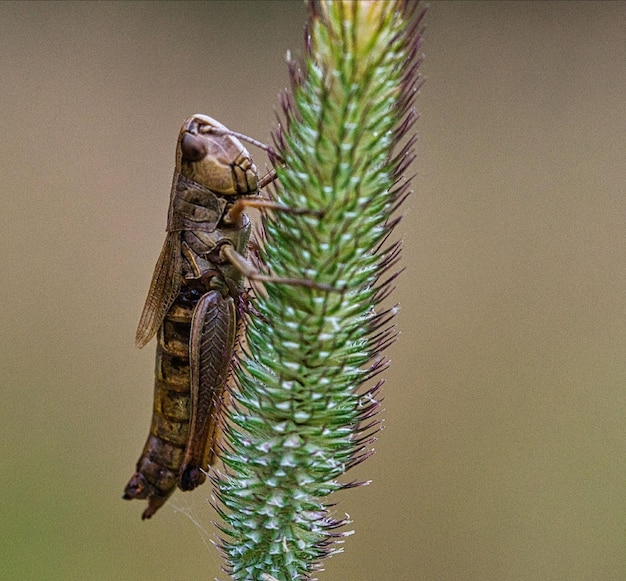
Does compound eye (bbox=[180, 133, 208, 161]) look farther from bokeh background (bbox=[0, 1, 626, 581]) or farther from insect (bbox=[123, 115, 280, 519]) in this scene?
bokeh background (bbox=[0, 1, 626, 581])

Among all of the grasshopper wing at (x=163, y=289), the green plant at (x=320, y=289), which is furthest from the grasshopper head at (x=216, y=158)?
the green plant at (x=320, y=289)

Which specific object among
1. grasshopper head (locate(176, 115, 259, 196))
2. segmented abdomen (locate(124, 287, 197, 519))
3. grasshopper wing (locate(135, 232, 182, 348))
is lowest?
segmented abdomen (locate(124, 287, 197, 519))

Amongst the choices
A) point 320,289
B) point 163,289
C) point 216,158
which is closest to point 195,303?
point 163,289

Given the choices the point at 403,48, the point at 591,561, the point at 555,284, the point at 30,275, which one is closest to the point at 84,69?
A: the point at 30,275

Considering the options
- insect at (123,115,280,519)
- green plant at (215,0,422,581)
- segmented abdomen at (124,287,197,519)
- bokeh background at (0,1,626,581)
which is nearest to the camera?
green plant at (215,0,422,581)

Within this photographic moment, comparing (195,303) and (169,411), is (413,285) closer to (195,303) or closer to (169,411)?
(195,303)

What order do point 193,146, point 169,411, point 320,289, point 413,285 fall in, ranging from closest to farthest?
1. point 320,289
2. point 193,146
3. point 169,411
4. point 413,285

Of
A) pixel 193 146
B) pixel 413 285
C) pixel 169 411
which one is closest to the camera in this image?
pixel 193 146

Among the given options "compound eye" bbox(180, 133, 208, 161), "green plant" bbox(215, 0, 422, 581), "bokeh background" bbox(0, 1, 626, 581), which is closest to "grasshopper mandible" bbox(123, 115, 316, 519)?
"compound eye" bbox(180, 133, 208, 161)
